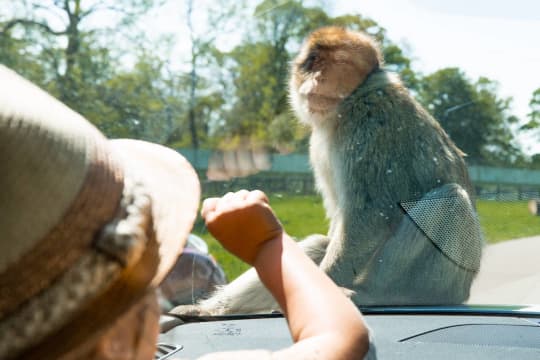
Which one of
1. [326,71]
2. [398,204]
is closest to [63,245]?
[398,204]

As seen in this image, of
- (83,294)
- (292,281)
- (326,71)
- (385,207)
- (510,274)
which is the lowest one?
(510,274)

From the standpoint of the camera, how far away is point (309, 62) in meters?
4.23

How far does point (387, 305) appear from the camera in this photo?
2.89m

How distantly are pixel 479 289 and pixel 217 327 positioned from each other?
105 centimetres

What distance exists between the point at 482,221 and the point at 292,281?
1.85m

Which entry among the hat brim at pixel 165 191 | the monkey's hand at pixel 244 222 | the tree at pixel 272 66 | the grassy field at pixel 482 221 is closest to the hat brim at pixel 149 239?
the hat brim at pixel 165 191

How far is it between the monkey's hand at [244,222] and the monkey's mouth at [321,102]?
2.71 meters

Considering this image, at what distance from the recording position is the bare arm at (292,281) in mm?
1336

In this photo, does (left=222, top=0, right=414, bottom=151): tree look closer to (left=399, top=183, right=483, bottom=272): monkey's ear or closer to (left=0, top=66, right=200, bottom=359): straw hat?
(left=399, top=183, right=483, bottom=272): monkey's ear

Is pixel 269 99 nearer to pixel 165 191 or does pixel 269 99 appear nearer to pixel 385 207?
pixel 385 207

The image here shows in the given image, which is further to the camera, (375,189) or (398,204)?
(375,189)

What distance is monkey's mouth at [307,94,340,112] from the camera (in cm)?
417

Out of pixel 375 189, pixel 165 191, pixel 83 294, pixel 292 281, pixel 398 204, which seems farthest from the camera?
pixel 375 189

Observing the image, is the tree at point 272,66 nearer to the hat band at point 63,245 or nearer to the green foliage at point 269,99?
the green foliage at point 269,99
